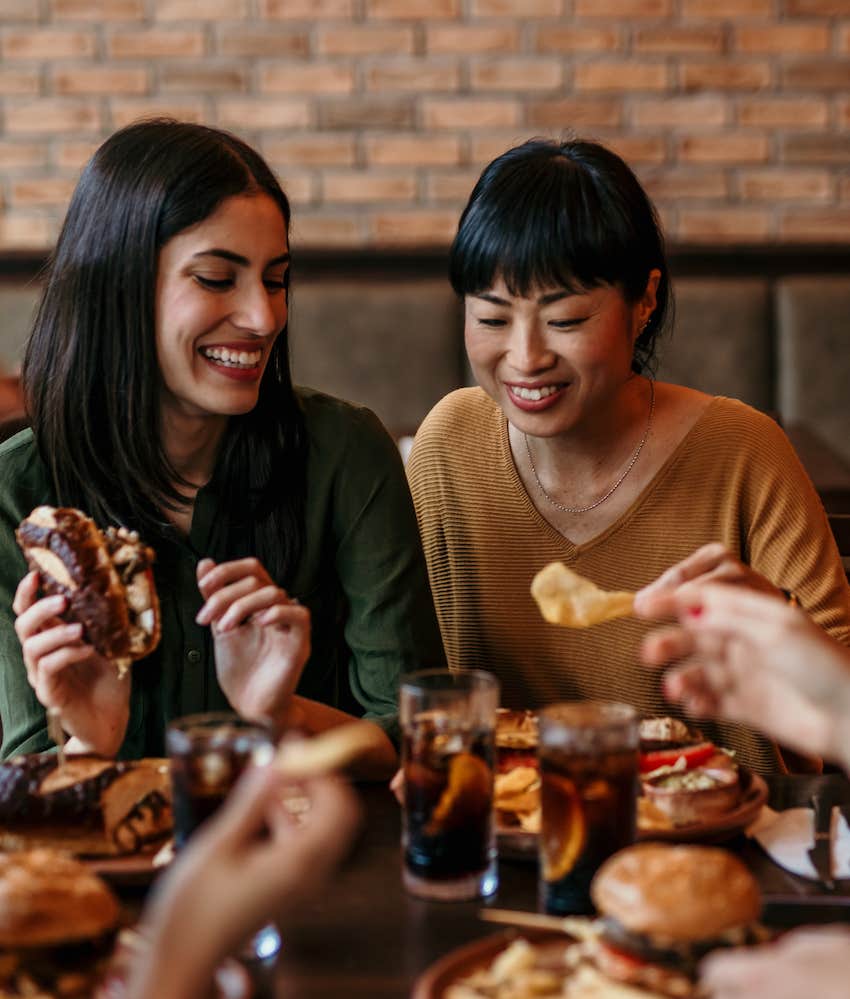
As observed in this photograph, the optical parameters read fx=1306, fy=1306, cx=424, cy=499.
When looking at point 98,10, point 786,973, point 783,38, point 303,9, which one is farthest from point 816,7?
point 786,973

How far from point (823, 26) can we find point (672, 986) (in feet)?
11.6

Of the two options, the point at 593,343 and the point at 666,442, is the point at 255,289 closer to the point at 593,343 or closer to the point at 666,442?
the point at 593,343

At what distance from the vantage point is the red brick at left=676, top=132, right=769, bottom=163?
3863mm

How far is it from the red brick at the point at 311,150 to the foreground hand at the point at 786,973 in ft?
11.2

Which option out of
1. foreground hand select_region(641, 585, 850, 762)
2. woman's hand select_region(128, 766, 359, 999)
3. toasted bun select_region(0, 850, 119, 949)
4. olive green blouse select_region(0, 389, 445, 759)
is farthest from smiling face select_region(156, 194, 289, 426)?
woman's hand select_region(128, 766, 359, 999)

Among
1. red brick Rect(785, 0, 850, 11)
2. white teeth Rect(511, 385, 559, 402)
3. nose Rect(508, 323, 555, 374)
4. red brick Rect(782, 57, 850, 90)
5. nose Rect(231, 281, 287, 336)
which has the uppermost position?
red brick Rect(785, 0, 850, 11)

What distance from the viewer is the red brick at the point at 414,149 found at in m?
3.88

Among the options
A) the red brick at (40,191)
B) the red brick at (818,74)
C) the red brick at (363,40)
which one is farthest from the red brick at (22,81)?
the red brick at (818,74)

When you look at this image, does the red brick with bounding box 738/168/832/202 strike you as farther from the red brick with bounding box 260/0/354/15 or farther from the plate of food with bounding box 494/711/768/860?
the plate of food with bounding box 494/711/768/860

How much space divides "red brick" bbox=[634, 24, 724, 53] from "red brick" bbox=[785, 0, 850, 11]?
0.21 meters

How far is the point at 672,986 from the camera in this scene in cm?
85

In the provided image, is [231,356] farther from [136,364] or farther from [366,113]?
[366,113]

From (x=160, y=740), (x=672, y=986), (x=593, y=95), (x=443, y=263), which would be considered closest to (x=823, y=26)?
(x=593, y=95)

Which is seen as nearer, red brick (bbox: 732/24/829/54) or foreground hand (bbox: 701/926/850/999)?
foreground hand (bbox: 701/926/850/999)
